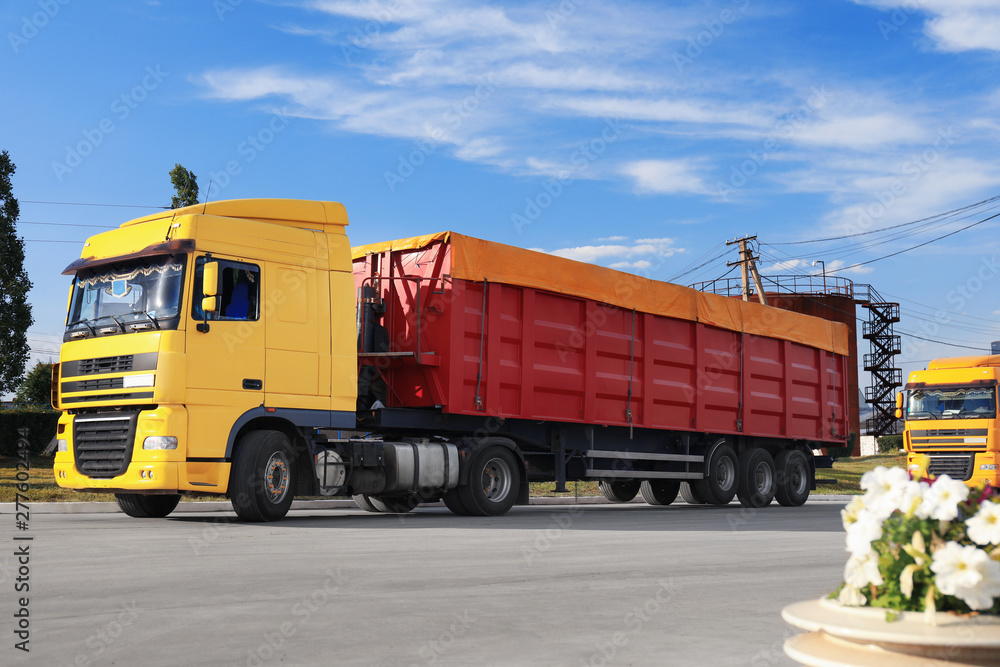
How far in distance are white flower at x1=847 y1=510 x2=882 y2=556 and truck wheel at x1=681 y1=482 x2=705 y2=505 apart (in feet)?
53.8

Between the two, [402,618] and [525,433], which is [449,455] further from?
[402,618]

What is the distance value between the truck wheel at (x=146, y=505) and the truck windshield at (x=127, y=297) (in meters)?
2.46

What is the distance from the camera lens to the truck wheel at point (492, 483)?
1380cm

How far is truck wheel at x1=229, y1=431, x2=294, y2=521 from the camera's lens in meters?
11.5

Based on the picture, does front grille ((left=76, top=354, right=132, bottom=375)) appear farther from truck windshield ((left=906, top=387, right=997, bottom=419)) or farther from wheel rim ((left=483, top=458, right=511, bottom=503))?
truck windshield ((left=906, top=387, right=997, bottom=419))

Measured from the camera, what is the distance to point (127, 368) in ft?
36.6

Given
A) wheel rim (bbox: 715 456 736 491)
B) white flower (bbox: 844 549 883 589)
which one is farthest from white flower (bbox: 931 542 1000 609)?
wheel rim (bbox: 715 456 736 491)

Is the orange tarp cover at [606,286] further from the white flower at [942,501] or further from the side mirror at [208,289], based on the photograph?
the white flower at [942,501]

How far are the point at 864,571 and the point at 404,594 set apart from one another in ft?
14.7

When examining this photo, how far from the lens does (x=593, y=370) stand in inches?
608

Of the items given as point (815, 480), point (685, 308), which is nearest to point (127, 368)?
point (685, 308)

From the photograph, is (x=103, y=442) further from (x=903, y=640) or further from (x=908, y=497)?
(x=903, y=640)

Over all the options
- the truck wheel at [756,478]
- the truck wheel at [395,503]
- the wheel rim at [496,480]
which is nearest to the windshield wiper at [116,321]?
the truck wheel at [395,503]

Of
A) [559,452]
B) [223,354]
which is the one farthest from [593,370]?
[223,354]
